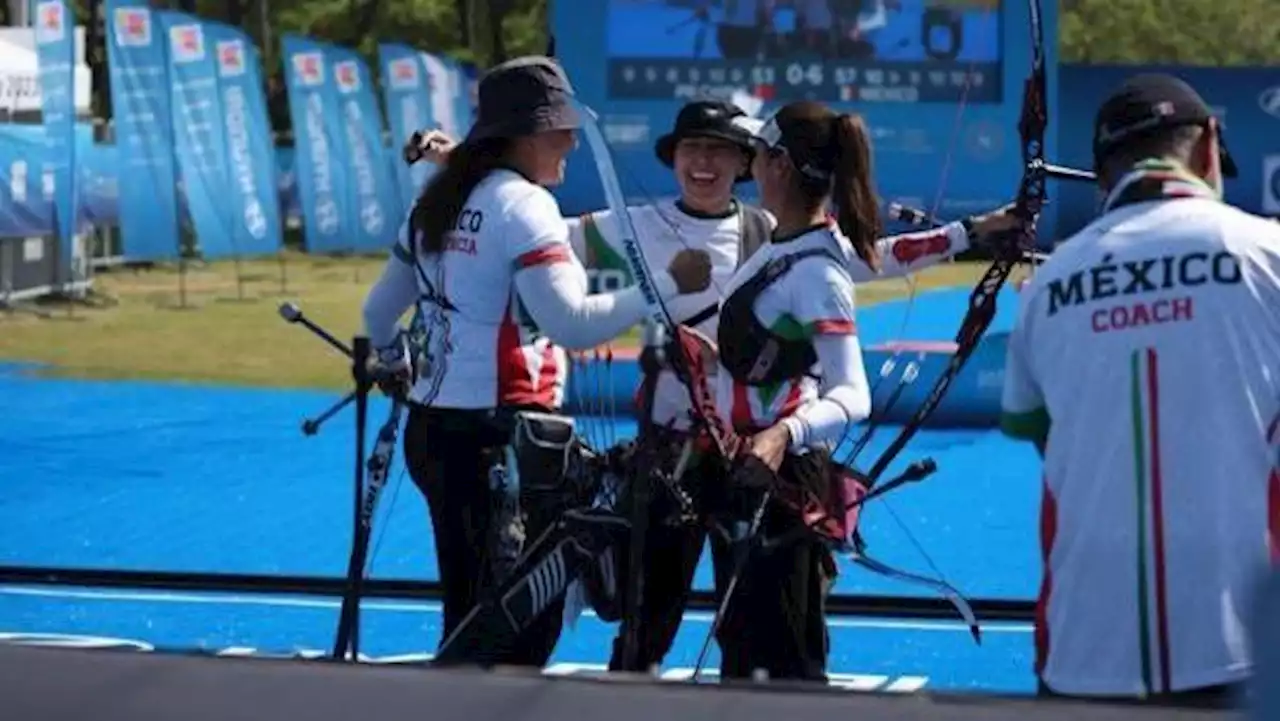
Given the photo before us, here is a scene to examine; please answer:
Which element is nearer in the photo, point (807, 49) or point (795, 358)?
point (795, 358)

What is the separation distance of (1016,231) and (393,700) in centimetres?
279

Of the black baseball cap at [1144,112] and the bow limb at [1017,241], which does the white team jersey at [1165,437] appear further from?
the bow limb at [1017,241]

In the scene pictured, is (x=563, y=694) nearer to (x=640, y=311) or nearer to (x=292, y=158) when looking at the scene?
(x=640, y=311)

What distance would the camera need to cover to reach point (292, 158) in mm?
15922

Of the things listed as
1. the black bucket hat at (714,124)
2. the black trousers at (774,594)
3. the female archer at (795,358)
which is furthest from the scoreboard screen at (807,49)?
the black trousers at (774,594)

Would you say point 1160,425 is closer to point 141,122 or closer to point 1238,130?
point 1238,130

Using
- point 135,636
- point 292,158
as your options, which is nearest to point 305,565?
point 135,636

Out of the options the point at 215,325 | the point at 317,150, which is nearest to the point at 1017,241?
the point at 215,325

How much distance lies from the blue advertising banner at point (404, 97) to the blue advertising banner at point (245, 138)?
0.99 m

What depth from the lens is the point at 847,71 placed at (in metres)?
11.5

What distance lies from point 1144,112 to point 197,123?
12227 mm

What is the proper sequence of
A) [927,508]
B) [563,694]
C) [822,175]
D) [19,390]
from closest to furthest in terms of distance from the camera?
[563,694] → [822,175] → [927,508] → [19,390]

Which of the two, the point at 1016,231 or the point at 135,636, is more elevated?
the point at 1016,231

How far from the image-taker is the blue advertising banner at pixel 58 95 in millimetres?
14031
